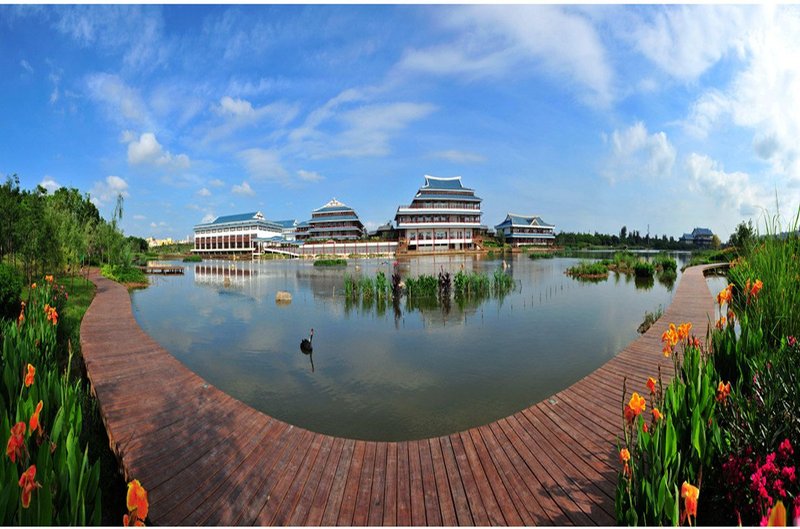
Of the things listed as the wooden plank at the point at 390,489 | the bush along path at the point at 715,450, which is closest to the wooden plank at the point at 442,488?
the wooden plank at the point at 390,489

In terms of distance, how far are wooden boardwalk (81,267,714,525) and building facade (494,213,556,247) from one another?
217ft

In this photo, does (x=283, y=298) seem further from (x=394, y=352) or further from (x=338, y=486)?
(x=338, y=486)

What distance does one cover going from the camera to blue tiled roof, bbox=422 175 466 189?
196ft

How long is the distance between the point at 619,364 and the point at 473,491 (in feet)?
12.9

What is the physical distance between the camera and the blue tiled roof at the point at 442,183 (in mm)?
59625

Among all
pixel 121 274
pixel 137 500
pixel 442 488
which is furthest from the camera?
pixel 121 274

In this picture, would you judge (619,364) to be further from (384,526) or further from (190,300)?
(190,300)

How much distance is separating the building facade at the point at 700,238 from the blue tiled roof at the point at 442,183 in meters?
56.4

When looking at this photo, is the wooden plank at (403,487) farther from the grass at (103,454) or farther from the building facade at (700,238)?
the building facade at (700,238)

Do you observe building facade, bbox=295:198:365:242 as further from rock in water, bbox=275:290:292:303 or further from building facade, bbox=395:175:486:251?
rock in water, bbox=275:290:292:303

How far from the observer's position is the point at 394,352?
8.73 meters

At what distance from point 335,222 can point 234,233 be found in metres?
19.1

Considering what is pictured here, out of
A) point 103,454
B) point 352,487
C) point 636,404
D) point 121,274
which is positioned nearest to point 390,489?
point 352,487

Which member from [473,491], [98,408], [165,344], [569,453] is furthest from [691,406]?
[165,344]
